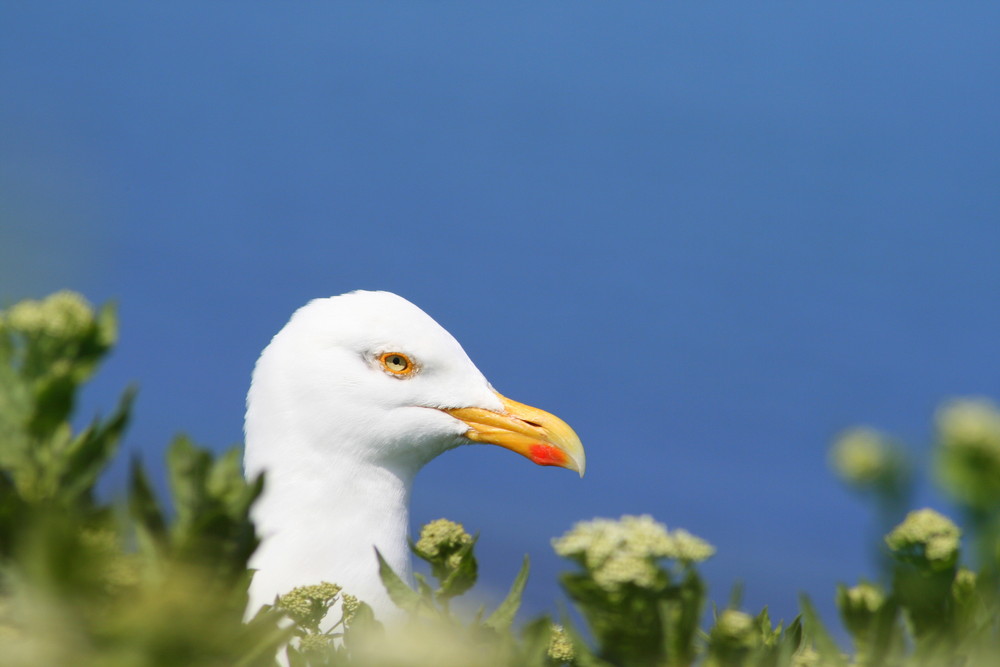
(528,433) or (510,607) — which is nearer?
(510,607)

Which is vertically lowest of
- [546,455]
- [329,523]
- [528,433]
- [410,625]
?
[410,625]

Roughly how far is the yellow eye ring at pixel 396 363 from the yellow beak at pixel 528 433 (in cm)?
36

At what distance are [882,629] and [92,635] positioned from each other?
0.91m

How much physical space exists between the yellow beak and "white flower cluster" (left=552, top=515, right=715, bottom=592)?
4488 millimetres

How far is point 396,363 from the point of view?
5637 millimetres

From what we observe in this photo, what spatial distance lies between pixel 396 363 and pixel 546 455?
994mm

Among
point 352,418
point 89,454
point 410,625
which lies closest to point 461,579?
point 410,625

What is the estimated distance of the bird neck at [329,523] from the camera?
4410 millimetres

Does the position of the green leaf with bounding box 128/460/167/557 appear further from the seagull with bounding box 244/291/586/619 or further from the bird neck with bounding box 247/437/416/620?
the seagull with bounding box 244/291/586/619

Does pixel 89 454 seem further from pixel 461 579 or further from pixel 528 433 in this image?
pixel 528 433

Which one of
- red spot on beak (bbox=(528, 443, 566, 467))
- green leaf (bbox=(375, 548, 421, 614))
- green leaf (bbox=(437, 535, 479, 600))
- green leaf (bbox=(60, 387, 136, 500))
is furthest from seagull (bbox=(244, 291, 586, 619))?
green leaf (bbox=(60, 387, 136, 500))

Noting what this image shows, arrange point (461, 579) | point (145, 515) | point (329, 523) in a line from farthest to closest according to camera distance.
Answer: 1. point (329, 523)
2. point (461, 579)
3. point (145, 515)

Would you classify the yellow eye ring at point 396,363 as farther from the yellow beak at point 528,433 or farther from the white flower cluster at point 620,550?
the white flower cluster at point 620,550

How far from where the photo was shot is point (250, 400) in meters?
5.50
